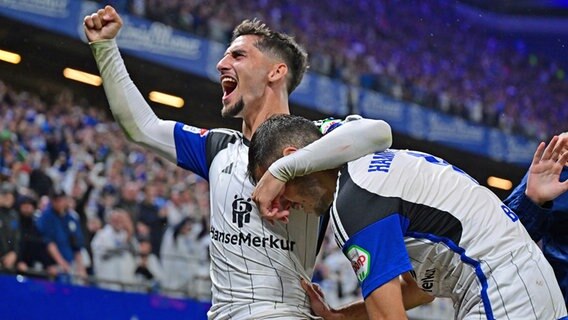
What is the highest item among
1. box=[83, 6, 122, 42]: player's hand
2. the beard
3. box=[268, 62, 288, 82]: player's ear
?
box=[83, 6, 122, 42]: player's hand

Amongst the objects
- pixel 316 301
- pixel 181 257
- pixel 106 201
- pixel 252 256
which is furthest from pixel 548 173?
pixel 106 201

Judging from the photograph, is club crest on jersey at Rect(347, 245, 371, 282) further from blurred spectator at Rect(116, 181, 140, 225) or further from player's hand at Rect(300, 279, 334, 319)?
blurred spectator at Rect(116, 181, 140, 225)

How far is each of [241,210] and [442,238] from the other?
81cm

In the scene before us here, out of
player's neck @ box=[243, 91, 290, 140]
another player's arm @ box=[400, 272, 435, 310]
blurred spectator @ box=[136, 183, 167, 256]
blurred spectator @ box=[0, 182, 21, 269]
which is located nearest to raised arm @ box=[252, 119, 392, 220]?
another player's arm @ box=[400, 272, 435, 310]

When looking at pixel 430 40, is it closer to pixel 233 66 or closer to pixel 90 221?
pixel 90 221

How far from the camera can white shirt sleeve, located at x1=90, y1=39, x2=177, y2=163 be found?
3.23 metres

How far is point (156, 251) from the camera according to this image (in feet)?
27.1

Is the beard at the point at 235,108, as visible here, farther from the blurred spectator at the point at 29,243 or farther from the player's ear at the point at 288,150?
the blurred spectator at the point at 29,243

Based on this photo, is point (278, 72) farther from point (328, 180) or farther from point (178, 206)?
point (178, 206)

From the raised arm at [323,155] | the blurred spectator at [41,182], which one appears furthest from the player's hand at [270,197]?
the blurred spectator at [41,182]

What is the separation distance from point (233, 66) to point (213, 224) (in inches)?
23.9

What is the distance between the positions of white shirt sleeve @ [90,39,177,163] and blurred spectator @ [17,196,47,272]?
4.20 metres

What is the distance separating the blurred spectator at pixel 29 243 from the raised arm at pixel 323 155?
4.95 m

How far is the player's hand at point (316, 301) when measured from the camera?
9.78 ft
